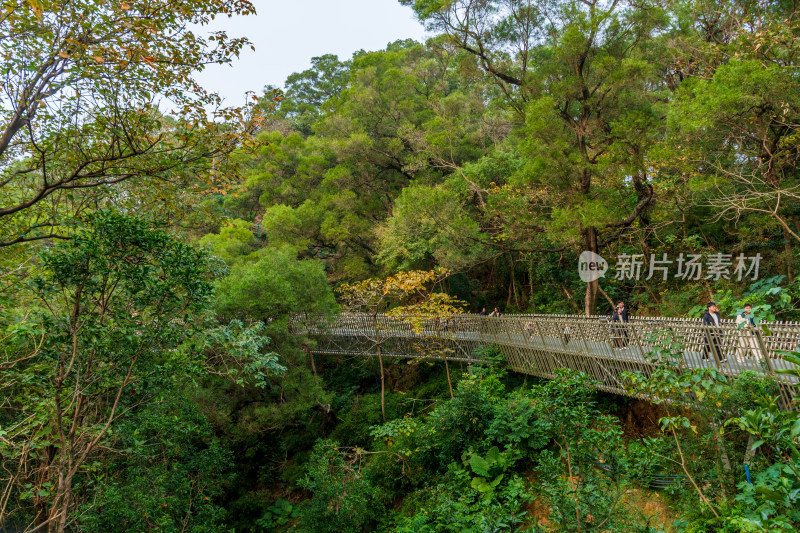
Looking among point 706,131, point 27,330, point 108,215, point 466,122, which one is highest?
point 466,122

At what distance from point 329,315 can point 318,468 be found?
402cm

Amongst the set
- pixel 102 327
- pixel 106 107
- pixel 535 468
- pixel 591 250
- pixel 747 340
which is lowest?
pixel 535 468

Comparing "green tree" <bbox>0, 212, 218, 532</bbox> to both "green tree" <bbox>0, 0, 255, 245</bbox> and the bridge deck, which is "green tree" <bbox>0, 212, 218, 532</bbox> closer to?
"green tree" <bbox>0, 0, 255, 245</bbox>

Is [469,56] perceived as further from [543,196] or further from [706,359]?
Result: [706,359]

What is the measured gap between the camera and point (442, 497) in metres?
7.47

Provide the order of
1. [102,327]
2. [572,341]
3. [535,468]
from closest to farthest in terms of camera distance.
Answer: [102,327] < [535,468] < [572,341]

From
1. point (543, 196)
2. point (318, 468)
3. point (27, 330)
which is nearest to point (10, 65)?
point (27, 330)

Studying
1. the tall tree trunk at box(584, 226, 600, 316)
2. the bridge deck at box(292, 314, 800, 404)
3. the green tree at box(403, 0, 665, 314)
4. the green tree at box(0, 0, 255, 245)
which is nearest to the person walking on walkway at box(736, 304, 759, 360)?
the bridge deck at box(292, 314, 800, 404)

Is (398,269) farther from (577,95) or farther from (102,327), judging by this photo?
(102,327)

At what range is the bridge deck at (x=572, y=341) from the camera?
5.27 metres

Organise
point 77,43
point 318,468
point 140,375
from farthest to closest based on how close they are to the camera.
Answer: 1. point 318,468
2. point 140,375
3. point 77,43

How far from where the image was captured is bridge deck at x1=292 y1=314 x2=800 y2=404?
5270 millimetres

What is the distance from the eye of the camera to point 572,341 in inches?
324

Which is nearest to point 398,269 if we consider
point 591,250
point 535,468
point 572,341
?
point 591,250
